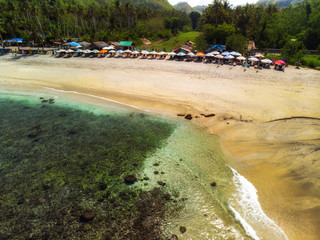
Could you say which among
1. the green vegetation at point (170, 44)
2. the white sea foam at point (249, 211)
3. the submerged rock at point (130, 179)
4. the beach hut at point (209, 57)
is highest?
the green vegetation at point (170, 44)

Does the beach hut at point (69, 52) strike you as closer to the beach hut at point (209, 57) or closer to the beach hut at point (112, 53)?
the beach hut at point (112, 53)

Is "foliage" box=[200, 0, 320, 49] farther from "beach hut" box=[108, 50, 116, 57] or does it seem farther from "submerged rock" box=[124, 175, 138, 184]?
"submerged rock" box=[124, 175, 138, 184]

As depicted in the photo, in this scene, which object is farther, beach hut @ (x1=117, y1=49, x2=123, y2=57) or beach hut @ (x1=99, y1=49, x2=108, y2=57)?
beach hut @ (x1=99, y1=49, x2=108, y2=57)

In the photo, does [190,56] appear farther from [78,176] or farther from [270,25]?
[78,176]

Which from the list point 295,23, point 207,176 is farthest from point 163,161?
point 295,23

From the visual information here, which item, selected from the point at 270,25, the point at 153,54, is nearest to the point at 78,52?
the point at 153,54

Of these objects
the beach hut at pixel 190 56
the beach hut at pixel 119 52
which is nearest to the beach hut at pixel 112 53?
the beach hut at pixel 119 52

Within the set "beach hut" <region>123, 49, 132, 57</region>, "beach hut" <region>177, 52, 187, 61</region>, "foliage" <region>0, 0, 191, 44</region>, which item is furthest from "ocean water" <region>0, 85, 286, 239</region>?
"foliage" <region>0, 0, 191, 44</region>
